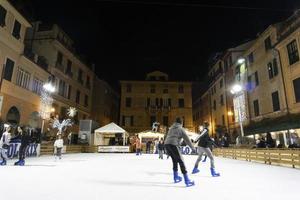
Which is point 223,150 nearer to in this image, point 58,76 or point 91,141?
point 91,141

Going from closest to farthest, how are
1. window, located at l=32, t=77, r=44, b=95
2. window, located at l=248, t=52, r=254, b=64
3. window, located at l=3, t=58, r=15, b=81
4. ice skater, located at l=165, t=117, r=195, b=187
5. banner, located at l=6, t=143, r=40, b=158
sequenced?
ice skater, located at l=165, t=117, r=195, b=187 → banner, located at l=6, t=143, r=40, b=158 → window, located at l=3, t=58, r=15, b=81 → window, located at l=32, t=77, r=44, b=95 → window, located at l=248, t=52, r=254, b=64

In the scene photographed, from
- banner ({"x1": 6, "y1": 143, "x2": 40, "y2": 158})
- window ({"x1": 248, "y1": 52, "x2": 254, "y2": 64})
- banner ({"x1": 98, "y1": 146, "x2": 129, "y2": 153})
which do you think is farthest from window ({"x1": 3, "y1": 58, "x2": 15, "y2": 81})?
window ({"x1": 248, "y1": 52, "x2": 254, "y2": 64})

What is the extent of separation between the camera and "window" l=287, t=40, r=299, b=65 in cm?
1980

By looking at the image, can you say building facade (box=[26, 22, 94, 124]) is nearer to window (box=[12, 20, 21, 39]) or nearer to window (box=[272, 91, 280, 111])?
window (box=[12, 20, 21, 39])

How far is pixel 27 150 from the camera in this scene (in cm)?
1777

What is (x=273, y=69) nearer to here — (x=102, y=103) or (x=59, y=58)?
(x=59, y=58)

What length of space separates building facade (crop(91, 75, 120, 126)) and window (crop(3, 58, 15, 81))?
22109 mm

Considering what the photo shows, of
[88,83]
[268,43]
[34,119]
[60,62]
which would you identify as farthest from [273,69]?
[88,83]

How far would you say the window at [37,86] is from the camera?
24.7 metres

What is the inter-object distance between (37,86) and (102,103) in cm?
2113

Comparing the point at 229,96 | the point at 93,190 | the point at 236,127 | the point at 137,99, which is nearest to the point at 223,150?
the point at 236,127

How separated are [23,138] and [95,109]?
32084 millimetres

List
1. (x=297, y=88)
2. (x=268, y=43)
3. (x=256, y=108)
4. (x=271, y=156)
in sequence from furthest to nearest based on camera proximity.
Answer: (x=256, y=108) → (x=268, y=43) → (x=297, y=88) → (x=271, y=156)

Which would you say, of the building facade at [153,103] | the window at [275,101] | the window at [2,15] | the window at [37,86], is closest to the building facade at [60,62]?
the window at [37,86]
